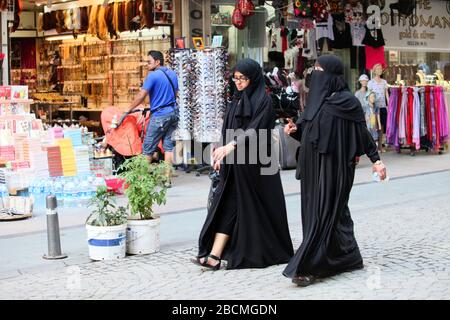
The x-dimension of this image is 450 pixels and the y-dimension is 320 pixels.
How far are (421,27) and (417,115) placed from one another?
193 inches

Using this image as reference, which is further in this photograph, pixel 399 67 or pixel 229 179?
pixel 399 67

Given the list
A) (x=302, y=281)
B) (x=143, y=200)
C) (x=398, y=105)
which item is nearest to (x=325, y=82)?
(x=302, y=281)

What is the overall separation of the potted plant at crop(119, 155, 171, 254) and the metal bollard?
690mm

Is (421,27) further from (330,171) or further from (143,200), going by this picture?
(330,171)

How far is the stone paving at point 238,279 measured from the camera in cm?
625

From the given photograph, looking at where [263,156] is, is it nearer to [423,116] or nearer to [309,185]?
[309,185]

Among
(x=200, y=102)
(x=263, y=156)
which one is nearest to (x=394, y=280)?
(x=263, y=156)

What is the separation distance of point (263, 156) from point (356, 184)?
18.9ft

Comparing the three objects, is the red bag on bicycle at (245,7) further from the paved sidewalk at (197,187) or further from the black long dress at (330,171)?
the black long dress at (330,171)

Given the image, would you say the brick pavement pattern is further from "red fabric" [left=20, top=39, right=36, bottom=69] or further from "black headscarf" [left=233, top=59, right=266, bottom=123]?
"red fabric" [left=20, top=39, right=36, bottom=69]

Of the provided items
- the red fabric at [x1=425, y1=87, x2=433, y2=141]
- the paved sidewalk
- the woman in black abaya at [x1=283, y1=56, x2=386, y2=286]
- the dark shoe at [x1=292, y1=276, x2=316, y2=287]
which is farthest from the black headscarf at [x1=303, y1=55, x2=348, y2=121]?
the red fabric at [x1=425, y1=87, x2=433, y2=141]

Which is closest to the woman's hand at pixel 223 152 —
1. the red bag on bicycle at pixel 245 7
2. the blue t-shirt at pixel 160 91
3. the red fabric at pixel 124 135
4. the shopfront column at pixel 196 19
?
the blue t-shirt at pixel 160 91

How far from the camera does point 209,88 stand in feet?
42.8

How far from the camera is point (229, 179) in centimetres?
709
